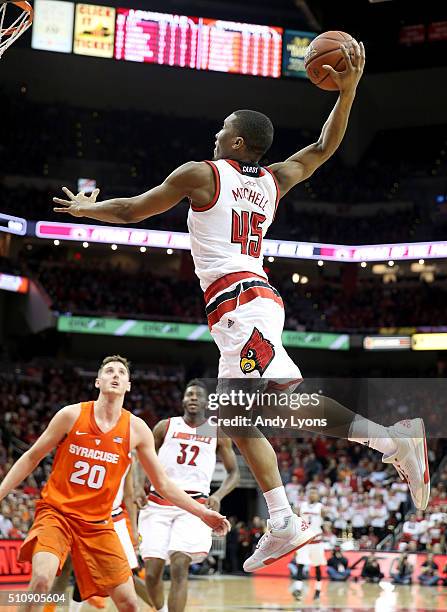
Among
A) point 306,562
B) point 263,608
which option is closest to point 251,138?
point 263,608

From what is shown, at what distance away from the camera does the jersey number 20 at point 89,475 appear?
5.91 meters

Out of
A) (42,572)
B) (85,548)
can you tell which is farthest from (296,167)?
(42,572)

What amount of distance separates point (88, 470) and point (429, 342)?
24.0 metres

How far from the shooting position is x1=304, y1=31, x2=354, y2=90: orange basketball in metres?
5.35

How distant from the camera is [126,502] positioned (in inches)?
366

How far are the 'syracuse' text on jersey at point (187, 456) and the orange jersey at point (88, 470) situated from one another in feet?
11.3

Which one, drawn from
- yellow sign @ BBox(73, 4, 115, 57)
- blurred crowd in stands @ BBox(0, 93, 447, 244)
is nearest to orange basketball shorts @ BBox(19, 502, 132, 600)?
blurred crowd in stands @ BBox(0, 93, 447, 244)

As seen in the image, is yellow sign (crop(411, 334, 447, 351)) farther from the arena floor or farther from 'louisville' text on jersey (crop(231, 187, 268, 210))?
'louisville' text on jersey (crop(231, 187, 268, 210))

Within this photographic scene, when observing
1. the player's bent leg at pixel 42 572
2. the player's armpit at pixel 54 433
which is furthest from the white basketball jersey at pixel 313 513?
the player's bent leg at pixel 42 572

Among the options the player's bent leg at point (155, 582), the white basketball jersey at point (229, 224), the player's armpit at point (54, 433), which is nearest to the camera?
the white basketball jersey at point (229, 224)

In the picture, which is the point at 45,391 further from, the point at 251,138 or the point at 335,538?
the point at 251,138

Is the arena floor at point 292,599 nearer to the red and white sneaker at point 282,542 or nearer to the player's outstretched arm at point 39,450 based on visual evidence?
the player's outstretched arm at point 39,450

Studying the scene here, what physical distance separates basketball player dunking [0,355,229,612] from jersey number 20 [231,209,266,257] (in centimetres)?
147

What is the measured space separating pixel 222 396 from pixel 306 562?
40.4 ft
